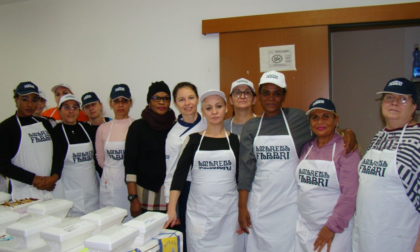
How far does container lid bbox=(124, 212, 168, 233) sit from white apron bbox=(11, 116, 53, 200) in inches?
53.3

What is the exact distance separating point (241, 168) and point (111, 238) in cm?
100

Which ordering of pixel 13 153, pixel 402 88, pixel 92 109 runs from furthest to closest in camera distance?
pixel 92 109
pixel 13 153
pixel 402 88

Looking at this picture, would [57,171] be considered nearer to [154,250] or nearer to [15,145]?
[15,145]

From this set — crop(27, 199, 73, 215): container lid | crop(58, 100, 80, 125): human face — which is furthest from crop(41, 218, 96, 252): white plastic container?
crop(58, 100, 80, 125): human face

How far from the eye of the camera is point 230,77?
2.80 m

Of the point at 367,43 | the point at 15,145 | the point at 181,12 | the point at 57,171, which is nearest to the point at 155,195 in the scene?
the point at 57,171

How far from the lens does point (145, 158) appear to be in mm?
2129

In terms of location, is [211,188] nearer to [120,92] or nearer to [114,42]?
[120,92]

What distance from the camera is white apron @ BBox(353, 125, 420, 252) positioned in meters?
1.43

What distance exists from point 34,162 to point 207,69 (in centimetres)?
177

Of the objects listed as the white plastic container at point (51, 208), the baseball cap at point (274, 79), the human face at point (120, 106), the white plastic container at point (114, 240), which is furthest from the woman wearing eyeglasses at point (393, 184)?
the human face at point (120, 106)

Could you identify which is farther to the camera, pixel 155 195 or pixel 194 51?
pixel 194 51

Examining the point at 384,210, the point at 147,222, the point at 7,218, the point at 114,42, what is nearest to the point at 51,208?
the point at 7,218

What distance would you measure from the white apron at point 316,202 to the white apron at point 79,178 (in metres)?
1.71
